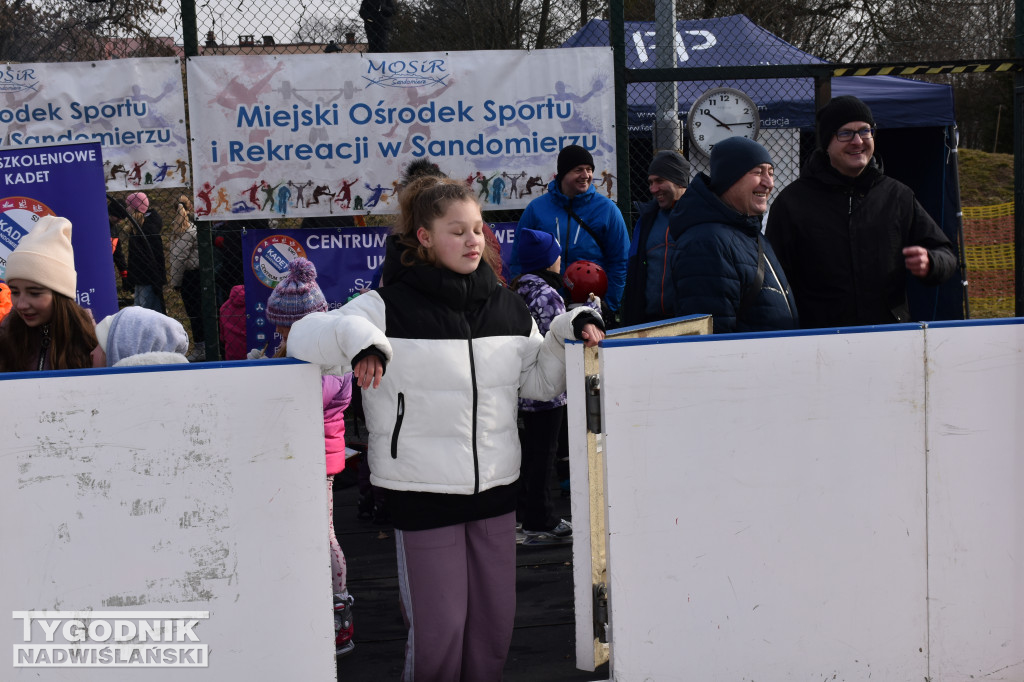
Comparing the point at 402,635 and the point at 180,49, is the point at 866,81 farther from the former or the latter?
the point at 402,635

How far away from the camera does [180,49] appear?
636 centimetres

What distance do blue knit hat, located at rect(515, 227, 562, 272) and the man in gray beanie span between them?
425mm

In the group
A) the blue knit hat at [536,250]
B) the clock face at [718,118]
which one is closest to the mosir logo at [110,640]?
the blue knit hat at [536,250]

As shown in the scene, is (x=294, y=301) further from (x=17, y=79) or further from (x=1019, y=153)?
(x=1019, y=153)

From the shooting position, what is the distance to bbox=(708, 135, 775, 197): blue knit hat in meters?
3.83

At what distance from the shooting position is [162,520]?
2.96m

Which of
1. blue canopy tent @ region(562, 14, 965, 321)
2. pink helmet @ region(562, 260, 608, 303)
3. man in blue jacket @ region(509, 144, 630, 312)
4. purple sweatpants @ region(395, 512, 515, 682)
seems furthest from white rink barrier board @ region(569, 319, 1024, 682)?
blue canopy tent @ region(562, 14, 965, 321)

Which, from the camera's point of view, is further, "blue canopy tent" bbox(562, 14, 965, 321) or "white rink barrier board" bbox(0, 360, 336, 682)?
"blue canopy tent" bbox(562, 14, 965, 321)

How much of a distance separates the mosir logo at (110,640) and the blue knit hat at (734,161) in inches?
94.2

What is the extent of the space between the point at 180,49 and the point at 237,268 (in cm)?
160

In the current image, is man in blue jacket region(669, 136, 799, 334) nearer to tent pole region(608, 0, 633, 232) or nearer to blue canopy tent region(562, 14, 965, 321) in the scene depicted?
tent pole region(608, 0, 633, 232)

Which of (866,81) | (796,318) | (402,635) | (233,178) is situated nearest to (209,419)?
(402,635)

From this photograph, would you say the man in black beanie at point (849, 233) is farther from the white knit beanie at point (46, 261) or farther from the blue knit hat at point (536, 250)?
the white knit beanie at point (46, 261)

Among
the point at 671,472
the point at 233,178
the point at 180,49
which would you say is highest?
the point at 180,49
